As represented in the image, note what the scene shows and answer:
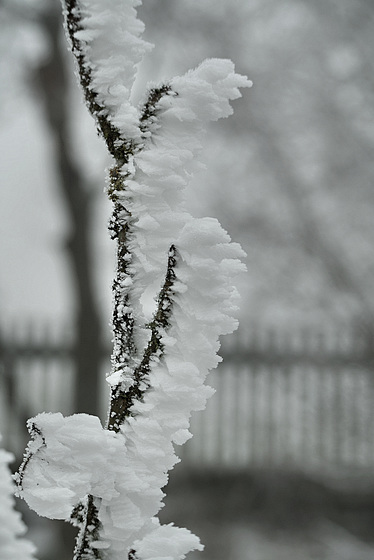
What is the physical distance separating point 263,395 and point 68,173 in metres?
2.78

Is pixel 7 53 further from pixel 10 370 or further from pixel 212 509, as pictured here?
pixel 212 509

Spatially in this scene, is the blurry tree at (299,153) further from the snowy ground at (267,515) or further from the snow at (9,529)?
the snow at (9,529)

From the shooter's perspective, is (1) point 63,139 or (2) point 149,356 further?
(1) point 63,139

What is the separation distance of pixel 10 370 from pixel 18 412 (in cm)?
102

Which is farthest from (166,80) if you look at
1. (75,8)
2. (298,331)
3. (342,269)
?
(298,331)

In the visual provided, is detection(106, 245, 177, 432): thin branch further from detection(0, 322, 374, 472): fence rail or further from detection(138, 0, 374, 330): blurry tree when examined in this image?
detection(0, 322, 374, 472): fence rail

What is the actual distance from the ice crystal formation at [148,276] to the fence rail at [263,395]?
5288mm

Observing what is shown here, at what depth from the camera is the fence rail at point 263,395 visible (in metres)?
6.04

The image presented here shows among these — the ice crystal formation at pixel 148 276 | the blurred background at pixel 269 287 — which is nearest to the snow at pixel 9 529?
the ice crystal formation at pixel 148 276

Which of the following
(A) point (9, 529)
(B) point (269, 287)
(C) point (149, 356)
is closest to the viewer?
(A) point (9, 529)

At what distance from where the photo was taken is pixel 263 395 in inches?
245

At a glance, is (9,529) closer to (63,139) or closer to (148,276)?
(148,276)

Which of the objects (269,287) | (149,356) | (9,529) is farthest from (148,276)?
(269,287)

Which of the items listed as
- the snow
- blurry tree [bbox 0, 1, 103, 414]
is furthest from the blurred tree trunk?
the snow
